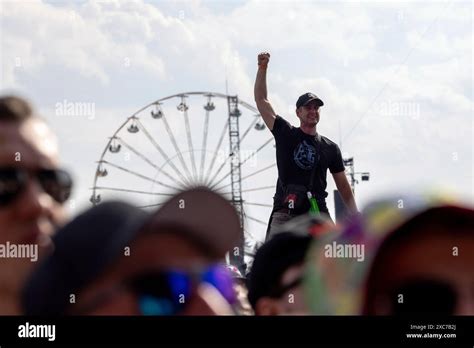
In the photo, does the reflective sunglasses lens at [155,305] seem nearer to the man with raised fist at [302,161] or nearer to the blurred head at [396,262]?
the blurred head at [396,262]

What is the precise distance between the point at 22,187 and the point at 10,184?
3 cm

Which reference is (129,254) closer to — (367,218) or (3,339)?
(367,218)

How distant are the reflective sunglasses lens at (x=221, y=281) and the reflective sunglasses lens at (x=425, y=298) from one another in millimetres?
355

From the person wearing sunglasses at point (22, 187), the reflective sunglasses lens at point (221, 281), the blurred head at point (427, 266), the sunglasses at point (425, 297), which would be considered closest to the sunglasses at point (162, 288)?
the reflective sunglasses lens at point (221, 281)

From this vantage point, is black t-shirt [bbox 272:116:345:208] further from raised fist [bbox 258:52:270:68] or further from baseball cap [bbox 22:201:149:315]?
baseball cap [bbox 22:201:149:315]

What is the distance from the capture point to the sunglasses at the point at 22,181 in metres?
1.37

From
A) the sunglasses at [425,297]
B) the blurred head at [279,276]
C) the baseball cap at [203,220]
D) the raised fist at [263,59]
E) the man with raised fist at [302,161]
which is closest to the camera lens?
the baseball cap at [203,220]

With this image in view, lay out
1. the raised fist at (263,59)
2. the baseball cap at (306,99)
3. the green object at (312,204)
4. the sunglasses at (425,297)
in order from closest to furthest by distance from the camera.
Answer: the sunglasses at (425,297) → the raised fist at (263,59) → the green object at (312,204) → the baseball cap at (306,99)

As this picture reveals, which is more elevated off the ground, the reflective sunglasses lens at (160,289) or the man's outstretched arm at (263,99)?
the man's outstretched arm at (263,99)

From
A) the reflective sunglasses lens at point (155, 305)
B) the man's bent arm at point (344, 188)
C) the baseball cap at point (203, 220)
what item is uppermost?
the man's bent arm at point (344, 188)

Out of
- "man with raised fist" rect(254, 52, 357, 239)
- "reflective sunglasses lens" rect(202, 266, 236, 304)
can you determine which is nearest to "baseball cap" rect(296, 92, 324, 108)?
"man with raised fist" rect(254, 52, 357, 239)

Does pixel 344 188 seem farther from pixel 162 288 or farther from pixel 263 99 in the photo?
pixel 162 288

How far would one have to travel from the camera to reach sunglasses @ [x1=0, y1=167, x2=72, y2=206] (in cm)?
137

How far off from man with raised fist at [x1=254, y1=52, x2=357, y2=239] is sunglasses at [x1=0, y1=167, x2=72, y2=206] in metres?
2.59
